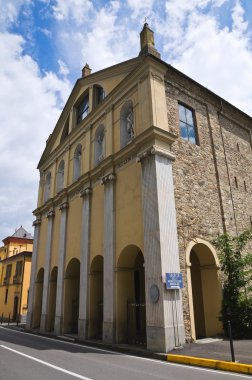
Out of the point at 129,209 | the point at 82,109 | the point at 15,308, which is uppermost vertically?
the point at 82,109

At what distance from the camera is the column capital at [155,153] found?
12.6m

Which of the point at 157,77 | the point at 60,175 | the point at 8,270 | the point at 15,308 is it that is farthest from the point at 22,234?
the point at 157,77

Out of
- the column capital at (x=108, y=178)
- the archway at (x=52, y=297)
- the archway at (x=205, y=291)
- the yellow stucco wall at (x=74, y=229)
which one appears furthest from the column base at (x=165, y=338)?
the archway at (x=52, y=297)

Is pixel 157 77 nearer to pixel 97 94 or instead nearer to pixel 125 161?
pixel 125 161

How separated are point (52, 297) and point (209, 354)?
13.1 m

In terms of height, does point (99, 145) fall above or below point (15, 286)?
above

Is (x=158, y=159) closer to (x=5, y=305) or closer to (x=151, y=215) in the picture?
(x=151, y=215)

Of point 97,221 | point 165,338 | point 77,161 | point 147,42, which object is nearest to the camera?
point 165,338

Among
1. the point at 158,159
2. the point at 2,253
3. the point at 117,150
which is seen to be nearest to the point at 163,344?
the point at 158,159

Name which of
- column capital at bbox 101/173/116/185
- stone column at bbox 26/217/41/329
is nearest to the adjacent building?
stone column at bbox 26/217/41/329

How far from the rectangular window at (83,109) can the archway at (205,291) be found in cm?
1240

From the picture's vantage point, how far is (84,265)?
15789mm

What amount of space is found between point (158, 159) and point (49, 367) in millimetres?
8240

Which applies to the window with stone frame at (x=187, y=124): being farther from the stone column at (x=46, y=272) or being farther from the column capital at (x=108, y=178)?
the stone column at (x=46, y=272)
